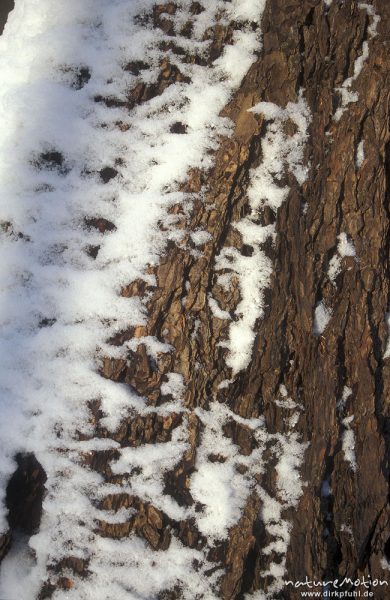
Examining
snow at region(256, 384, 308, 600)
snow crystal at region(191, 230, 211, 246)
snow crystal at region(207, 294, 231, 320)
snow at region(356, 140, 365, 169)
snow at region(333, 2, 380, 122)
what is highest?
snow at region(333, 2, 380, 122)

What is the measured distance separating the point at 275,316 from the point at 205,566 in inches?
20.7

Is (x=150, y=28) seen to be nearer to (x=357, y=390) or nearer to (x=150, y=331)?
(x=150, y=331)

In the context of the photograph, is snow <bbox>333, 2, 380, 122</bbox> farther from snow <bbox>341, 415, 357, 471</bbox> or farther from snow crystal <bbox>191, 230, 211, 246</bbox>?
snow <bbox>341, 415, 357, 471</bbox>

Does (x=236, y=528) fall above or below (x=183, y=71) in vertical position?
below

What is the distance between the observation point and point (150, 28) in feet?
3.77

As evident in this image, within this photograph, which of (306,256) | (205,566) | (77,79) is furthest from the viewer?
(77,79)

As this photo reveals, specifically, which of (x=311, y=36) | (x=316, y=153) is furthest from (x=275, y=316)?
(x=311, y=36)

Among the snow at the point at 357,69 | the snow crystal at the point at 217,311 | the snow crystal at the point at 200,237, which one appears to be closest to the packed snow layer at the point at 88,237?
the snow crystal at the point at 200,237

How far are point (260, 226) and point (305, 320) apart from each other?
0.76ft

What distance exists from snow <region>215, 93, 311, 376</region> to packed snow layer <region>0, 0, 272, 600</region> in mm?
97

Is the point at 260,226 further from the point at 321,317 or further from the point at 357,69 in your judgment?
the point at 357,69

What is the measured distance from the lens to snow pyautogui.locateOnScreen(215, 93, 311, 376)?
3.32 feet

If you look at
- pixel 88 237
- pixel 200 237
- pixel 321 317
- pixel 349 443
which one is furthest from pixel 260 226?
pixel 349 443

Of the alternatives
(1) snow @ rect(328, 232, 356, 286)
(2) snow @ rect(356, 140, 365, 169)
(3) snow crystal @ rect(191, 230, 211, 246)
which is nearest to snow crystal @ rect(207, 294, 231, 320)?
(3) snow crystal @ rect(191, 230, 211, 246)
